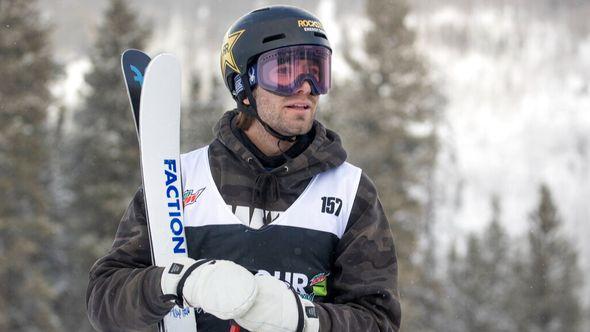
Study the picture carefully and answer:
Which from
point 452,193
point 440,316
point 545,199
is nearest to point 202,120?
point 440,316

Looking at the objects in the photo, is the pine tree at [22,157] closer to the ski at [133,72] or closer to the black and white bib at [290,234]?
the ski at [133,72]

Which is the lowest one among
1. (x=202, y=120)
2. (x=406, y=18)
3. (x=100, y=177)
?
(x=100, y=177)

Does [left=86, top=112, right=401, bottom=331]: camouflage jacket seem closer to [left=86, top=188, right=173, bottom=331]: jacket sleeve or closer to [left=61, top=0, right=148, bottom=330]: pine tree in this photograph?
[left=86, top=188, right=173, bottom=331]: jacket sleeve

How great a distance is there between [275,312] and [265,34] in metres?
1.26

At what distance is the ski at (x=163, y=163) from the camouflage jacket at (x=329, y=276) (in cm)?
10

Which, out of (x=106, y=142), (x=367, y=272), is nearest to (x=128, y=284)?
(x=367, y=272)

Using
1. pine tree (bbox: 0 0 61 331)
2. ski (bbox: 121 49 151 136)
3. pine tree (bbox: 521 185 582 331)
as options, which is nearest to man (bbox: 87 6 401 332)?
ski (bbox: 121 49 151 136)

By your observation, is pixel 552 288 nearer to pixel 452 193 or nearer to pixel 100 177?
pixel 100 177

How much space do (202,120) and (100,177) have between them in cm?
526

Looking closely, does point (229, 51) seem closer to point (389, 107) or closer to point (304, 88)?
point (304, 88)

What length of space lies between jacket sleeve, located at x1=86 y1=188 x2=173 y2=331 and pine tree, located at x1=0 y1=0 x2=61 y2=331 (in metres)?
16.9

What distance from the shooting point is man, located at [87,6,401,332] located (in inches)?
97.2

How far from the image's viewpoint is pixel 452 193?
155250 millimetres

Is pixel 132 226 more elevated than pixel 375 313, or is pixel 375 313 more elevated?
pixel 132 226
